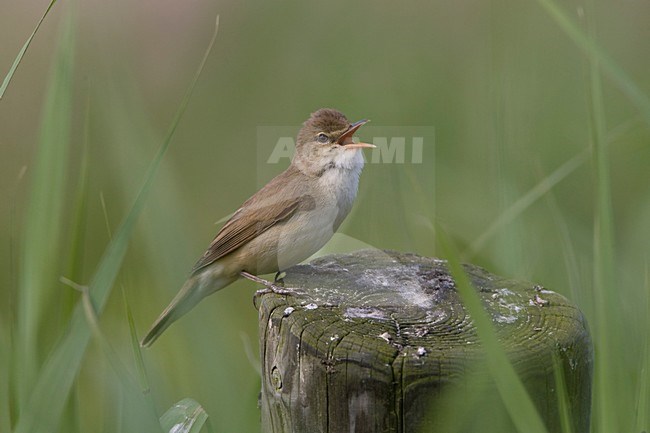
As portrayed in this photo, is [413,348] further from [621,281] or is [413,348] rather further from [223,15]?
[223,15]

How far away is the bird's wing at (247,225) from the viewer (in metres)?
3.91

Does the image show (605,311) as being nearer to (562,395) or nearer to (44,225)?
(562,395)

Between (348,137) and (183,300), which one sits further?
(348,137)

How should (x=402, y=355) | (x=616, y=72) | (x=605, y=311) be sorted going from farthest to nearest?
(x=616, y=72) → (x=402, y=355) → (x=605, y=311)

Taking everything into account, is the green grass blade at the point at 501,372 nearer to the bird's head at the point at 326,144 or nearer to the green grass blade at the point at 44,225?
the green grass blade at the point at 44,225

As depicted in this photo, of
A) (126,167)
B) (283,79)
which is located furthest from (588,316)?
(283,79)

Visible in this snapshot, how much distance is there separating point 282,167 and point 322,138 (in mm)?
1027

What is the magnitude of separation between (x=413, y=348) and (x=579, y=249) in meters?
1.41

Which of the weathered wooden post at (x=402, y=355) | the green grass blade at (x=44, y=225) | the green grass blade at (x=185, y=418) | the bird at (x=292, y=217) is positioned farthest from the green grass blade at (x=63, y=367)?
the bird at (x=292, y=217)

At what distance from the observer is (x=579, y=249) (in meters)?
3.56

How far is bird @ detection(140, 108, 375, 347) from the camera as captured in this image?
3.84 meters

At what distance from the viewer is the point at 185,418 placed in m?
2.57

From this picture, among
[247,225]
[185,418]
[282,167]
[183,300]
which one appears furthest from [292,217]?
[185,418]

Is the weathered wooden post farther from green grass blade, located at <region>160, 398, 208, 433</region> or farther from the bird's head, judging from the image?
the bird's head
